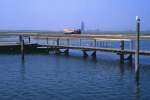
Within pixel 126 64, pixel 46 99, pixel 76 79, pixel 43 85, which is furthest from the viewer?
pixel 126 64

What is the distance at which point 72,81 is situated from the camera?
109ft

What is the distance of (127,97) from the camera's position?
26.9m

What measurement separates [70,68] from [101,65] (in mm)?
4147

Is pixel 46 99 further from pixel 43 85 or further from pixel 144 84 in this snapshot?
pixel 144 84

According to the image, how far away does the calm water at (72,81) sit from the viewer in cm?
2736

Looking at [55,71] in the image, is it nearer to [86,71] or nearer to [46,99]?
[86,71]

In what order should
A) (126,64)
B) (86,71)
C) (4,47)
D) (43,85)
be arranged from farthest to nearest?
(4,47) → (126,64) → (86,71) → (43,85)

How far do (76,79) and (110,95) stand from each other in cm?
725

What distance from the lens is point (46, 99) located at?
2606cm

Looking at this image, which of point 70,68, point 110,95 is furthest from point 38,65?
point 110,95

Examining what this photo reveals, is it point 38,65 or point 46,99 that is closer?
point 46,99

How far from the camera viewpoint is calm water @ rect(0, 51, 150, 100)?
27359 millimetres

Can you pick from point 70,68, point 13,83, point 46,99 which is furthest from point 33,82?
point 70,68

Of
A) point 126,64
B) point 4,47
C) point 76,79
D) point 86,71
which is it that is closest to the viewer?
point 76,79
